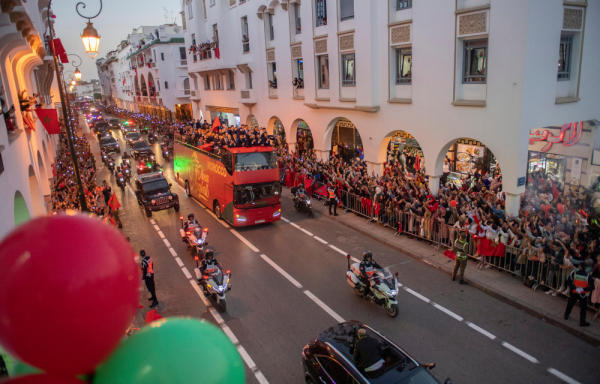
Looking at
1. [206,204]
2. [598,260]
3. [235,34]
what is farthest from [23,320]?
[235,34]

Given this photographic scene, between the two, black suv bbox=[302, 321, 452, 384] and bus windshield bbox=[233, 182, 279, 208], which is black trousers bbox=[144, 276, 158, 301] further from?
bus windshield bbox=[233, 182, 279, 208]

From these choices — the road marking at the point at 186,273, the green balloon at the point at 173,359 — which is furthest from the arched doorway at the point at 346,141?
the green balloon at the point at 173,359

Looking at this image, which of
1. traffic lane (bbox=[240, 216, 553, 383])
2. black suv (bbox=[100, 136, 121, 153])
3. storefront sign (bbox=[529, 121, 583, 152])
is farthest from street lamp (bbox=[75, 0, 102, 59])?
black suv (bbox=[100, 136, 121, 153])

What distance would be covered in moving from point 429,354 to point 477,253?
16.5ft

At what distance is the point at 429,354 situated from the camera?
8.54 m

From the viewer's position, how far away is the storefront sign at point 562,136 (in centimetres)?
1647

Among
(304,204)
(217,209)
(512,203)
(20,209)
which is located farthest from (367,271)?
(217,209)

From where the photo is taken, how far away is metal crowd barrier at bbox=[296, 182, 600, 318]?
407 inches

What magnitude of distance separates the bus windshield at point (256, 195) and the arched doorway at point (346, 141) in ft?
27.8

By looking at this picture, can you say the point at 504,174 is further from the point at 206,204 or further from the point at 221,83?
the point at 221,83

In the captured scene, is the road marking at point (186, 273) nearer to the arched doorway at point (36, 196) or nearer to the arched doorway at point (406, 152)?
the arched doorway at point (36, 196)

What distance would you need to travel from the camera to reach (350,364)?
254 inches

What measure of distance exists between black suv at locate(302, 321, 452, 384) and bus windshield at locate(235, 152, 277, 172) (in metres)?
10.1

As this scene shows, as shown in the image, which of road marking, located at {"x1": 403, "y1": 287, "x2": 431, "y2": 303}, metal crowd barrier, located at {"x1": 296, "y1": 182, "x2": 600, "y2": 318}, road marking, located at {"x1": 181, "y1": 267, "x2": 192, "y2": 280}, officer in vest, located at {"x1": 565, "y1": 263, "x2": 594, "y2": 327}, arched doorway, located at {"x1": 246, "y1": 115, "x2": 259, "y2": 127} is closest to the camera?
officer in vest, located at {"x1": 565, "y1": 263, "x2": 594, "y2": 327}
